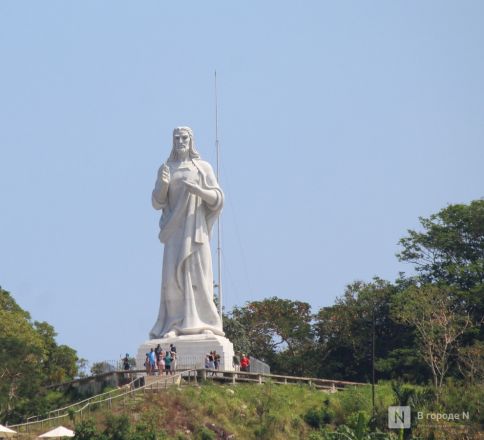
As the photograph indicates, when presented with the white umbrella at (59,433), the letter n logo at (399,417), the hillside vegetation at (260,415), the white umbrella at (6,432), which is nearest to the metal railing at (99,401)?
the hillside vegetation at (260,415)

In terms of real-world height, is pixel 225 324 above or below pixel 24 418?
above

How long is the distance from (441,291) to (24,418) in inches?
675

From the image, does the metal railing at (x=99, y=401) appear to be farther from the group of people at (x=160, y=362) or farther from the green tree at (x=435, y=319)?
the green tree at (x=435, y=319)

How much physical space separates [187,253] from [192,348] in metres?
3.20

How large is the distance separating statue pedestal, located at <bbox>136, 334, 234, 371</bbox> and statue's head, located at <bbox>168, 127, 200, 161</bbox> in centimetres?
573

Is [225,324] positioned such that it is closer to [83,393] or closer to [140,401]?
[83,393]

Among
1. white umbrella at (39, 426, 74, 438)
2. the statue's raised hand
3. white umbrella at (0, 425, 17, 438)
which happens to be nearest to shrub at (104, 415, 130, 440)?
white umbrella at (39, 426, 74, 438)

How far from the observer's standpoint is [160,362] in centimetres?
4778

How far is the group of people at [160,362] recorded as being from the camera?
47.3 meters

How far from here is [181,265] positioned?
50500 mm

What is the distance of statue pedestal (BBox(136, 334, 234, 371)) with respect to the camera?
48781 mm

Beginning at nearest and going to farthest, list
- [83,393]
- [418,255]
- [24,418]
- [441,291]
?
[24,418] → [83,393] → [441,291] → [418,255]

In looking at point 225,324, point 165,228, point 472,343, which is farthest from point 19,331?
point 472,343

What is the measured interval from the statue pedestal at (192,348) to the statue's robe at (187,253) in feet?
2.71
